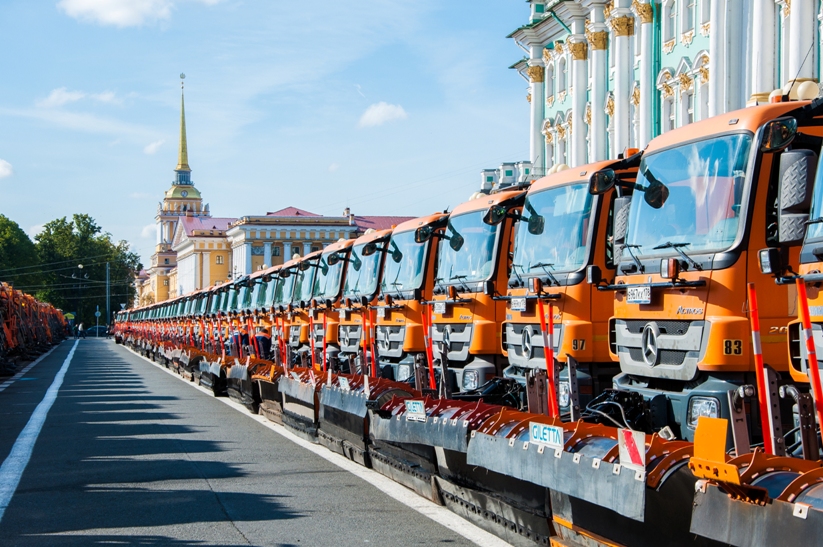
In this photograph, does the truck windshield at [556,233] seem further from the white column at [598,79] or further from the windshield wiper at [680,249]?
the white column at [598,79]

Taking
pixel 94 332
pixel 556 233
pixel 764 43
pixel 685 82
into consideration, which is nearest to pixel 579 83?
pixel 685 82

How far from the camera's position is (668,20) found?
1523 inches

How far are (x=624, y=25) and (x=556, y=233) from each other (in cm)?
3277

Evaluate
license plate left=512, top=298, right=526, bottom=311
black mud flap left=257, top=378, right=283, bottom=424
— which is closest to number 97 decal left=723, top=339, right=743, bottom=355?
license plate left=512, top=298, right=526, bottom=311

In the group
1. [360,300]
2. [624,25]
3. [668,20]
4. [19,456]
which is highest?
[624,25]

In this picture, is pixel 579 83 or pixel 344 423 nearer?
pixel 344 423

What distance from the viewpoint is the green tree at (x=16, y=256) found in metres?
133

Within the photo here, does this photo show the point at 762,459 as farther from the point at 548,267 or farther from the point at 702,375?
the point at 548,267

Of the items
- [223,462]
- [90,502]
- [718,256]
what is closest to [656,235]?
[718,256]

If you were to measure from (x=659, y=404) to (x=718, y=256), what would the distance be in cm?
112

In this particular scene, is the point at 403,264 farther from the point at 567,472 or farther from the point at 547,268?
the point at 567,472

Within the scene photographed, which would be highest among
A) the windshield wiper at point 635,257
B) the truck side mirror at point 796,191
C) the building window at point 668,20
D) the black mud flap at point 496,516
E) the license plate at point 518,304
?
the building window at point 668,20

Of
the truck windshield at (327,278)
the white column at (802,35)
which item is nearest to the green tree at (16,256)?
the white column at (802,35)

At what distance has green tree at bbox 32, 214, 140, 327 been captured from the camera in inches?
6166
